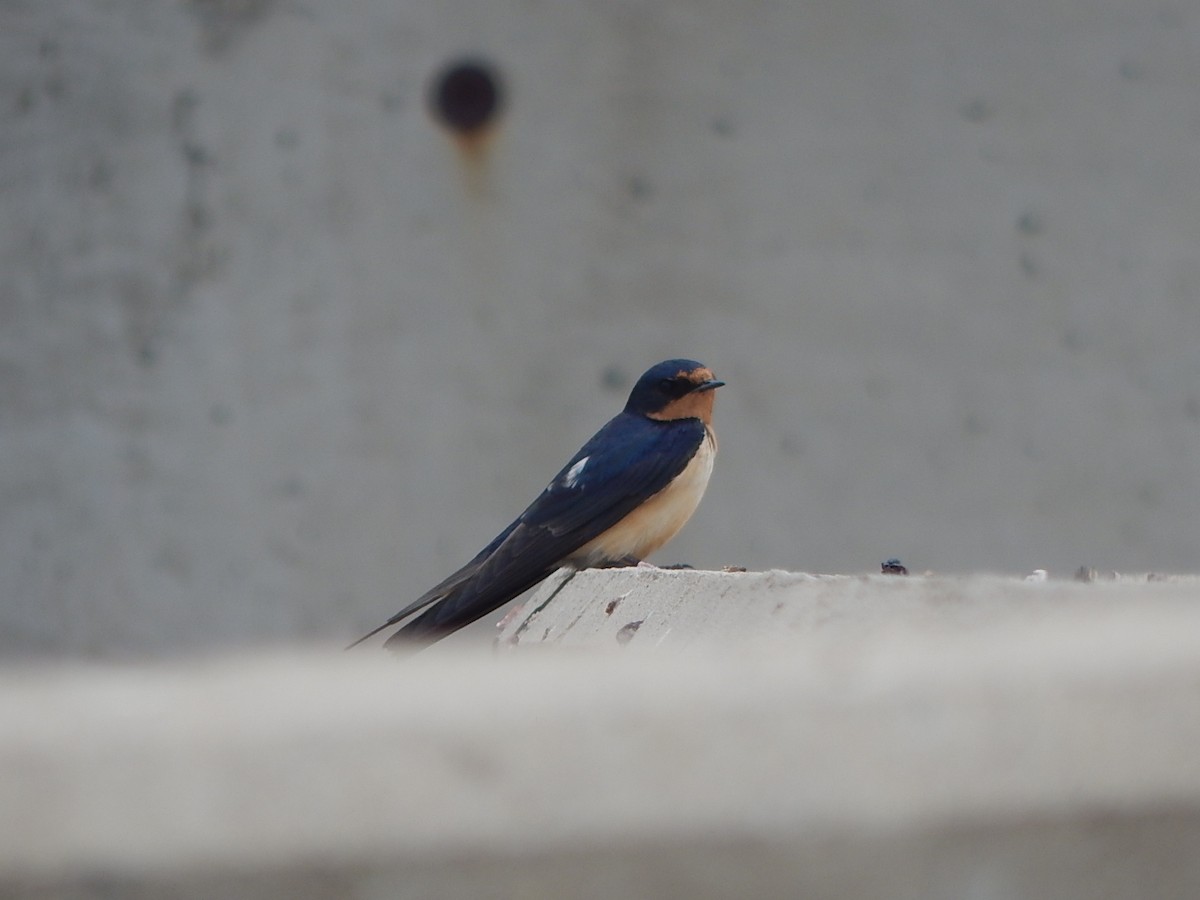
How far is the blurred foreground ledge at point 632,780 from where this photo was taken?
59 centimetres

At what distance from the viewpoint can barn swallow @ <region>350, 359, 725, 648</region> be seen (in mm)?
2748

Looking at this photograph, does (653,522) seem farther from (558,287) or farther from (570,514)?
(558,287)

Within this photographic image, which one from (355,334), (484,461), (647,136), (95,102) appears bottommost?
(484,461)

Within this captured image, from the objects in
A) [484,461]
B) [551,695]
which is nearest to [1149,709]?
[551,695]

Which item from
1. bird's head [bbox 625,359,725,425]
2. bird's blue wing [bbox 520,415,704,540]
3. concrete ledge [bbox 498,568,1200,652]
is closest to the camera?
concrete ledge [bbox 498,568,1200,652]

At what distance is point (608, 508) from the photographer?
292 centimetres

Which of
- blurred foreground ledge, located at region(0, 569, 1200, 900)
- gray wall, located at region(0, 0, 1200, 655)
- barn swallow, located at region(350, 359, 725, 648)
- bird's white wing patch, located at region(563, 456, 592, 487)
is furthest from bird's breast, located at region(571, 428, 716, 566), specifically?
blurred foreground ledge, located at region(0, 569, 1200, 900)

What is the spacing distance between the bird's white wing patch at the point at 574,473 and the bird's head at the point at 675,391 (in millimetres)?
220

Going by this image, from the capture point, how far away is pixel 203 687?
2.15 feet

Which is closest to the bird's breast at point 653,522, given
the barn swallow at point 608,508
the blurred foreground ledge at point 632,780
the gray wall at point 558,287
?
the barn swallow at point 608,508

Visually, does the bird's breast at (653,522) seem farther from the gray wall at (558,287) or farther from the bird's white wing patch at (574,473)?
the gray wall at (558,287)

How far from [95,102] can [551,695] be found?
3.46 m

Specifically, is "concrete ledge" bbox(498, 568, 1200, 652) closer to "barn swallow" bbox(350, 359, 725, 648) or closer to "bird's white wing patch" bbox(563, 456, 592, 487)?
"barn swallow" bbox(350, 359, 725, 648)

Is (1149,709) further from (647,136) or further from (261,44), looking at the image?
(261,44)
